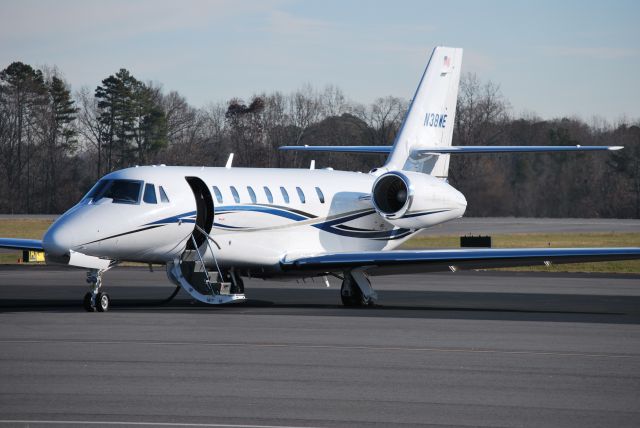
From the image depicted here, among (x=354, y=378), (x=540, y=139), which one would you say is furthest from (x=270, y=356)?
(x=540, y=139)

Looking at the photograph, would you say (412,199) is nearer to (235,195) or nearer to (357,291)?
(357,291)

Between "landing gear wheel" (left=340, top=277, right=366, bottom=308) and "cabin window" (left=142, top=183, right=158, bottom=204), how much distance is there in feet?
14.2

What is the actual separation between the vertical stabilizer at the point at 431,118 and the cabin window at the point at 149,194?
806cm

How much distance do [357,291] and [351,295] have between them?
0.50ft

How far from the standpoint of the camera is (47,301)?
74.7ft

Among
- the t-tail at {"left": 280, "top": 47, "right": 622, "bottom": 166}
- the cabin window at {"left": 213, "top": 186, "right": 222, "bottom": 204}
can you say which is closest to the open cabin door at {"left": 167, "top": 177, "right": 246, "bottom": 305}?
the cabin window at {"left": 213, "top": 186, "right": 222, "bottom": 204}

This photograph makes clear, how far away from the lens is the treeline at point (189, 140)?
82938 millimetres

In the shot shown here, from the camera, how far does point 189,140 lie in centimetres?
8594

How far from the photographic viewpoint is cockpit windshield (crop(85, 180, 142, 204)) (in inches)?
813

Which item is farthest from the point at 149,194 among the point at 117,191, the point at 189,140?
the point at 189,140

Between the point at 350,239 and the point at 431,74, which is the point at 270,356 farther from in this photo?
the point at 431,74

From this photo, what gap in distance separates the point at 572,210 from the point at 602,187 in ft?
12.7

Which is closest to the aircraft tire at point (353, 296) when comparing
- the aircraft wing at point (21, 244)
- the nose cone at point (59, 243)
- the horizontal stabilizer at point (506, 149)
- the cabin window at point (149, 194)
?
the cabin window at point (149, 194)

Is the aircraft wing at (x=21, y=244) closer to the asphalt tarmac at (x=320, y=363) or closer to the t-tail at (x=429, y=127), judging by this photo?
the asphalt tarmac at (x=320, y=363)
